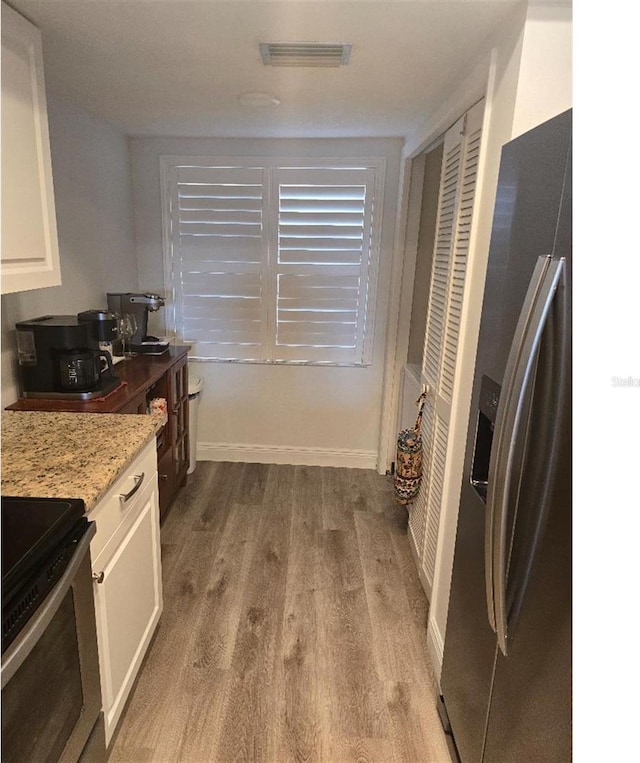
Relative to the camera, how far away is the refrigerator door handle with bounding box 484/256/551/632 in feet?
3.32

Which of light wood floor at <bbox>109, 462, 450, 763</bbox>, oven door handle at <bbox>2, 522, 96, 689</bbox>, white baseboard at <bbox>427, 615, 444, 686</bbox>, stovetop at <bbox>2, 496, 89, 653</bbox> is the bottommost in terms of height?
light wood floor at <bbox>109, 462, 450, 763</bbox>

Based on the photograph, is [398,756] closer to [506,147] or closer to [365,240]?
[506,147]

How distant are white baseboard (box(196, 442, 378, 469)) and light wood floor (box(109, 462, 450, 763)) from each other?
0.51 meters

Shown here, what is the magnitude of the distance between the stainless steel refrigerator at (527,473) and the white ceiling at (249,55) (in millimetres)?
523

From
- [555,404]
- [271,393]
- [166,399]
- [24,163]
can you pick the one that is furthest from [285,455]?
[555,404]

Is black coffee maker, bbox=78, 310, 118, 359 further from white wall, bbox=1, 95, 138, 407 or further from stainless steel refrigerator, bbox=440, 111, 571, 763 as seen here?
stainless steel refrigerator, bbox=440, 111, 571, 763

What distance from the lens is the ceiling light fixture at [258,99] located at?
220cm

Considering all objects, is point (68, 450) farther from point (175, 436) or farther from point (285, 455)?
point (285, 455)

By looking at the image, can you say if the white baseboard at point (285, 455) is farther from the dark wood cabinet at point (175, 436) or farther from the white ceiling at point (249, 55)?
the white ceiling at point (249, 55)

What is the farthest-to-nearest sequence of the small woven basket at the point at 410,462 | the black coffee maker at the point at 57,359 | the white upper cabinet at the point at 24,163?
the small woven basket at the point at 410,462 → the black coffee maker at the point at 57,359 → the white upper cabinet at the point at 24,163

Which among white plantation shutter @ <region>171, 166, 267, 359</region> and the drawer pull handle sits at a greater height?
white plantation shutter @ <region>171, 166, 267, 359</region>

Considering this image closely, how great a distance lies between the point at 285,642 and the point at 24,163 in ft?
6.56

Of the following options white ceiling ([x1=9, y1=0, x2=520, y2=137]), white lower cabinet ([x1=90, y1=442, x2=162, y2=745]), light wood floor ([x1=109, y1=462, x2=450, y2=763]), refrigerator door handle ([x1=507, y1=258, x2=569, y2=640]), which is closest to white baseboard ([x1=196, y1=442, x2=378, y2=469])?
light wood floor ([x1=109, y1=462, x2=450, y2=763])

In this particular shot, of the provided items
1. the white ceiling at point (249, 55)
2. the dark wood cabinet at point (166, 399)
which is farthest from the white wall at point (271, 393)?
the white ceiling at point (249, 55)
